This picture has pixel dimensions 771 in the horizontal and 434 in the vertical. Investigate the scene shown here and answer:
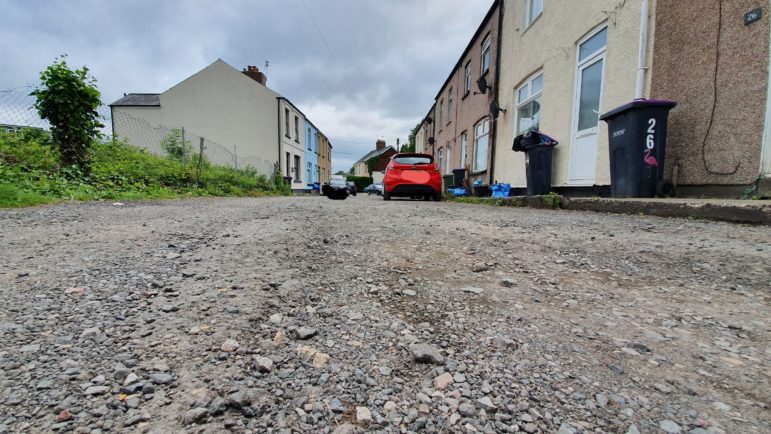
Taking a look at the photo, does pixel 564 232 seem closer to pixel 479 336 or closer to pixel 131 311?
pixel 479 336

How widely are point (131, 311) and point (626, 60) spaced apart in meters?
6.65

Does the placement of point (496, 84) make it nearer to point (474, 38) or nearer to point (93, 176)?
point (474, 38)

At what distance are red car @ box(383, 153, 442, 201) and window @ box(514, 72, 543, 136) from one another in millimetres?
2545

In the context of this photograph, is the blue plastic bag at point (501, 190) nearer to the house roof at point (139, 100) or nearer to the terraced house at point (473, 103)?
the terraced house at point (473, 103)

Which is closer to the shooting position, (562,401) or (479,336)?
(562,401)

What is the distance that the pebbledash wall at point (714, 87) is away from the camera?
11.9 ft

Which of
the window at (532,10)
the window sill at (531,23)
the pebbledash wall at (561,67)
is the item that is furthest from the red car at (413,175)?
the window at (532,10)

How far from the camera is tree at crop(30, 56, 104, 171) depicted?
6.62m

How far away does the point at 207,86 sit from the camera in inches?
793

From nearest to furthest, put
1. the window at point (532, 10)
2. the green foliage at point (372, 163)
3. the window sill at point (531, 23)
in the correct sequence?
the window sill at point (531, 23)
the window at point (532, 10)
the green foliage at point (372, 163)

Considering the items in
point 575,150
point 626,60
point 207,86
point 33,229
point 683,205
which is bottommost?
point 33,229

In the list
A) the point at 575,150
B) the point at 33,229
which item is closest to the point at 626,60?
the point at 575,150

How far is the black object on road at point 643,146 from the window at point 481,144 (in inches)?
254

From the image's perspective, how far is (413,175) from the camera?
9.29 m
